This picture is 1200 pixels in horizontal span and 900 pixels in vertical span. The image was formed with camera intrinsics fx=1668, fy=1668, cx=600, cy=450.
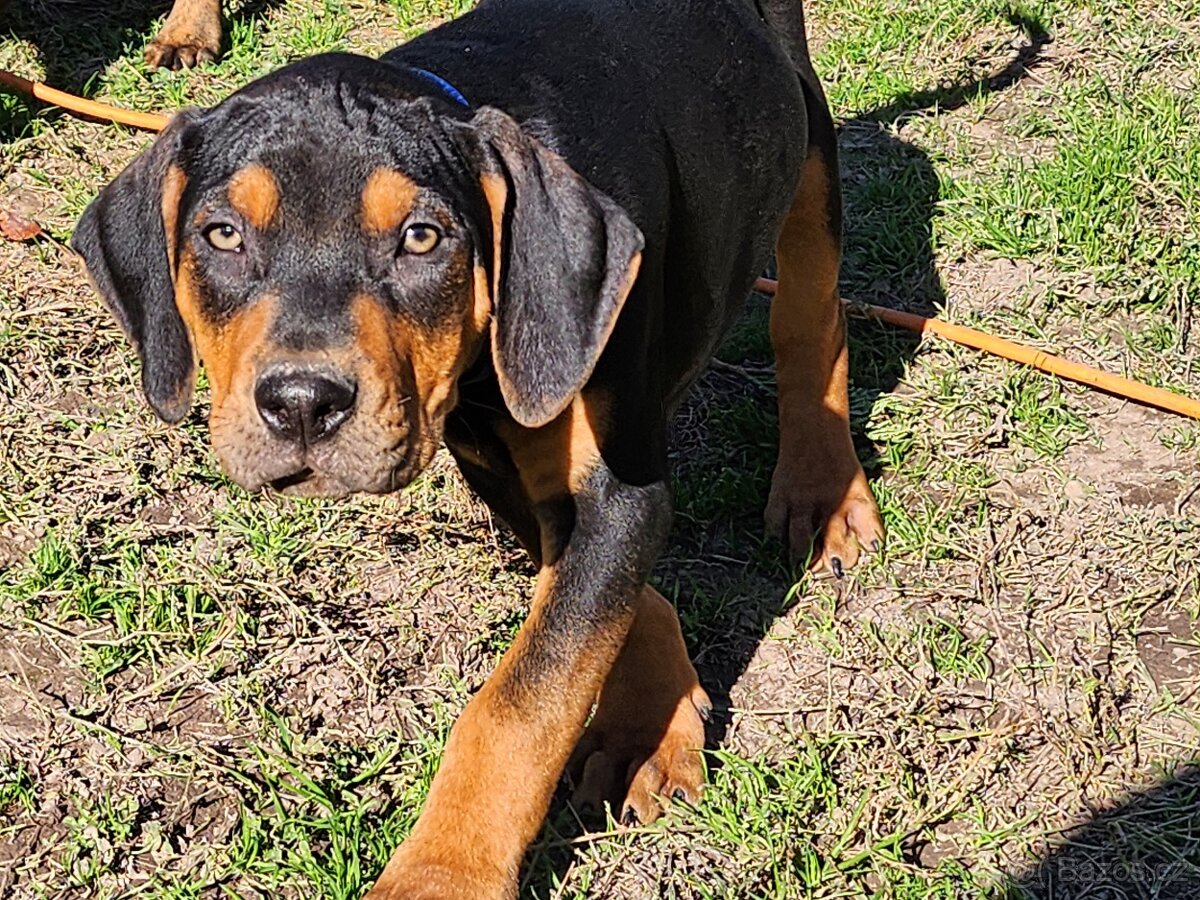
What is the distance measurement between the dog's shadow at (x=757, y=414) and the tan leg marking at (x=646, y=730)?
0.13 m

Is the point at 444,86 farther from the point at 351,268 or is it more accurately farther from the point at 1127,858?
the point at 1127,858

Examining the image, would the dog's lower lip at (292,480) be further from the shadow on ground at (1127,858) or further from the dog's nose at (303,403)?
the shadow on ground at (1127,858)

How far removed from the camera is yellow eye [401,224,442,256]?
3.52 m

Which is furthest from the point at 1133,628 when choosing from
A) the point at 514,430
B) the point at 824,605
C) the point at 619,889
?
the point at 514,430

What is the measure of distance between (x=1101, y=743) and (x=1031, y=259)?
249cm

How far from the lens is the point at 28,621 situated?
4777 mm

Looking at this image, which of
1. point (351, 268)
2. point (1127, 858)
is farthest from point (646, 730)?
point (351, 268)

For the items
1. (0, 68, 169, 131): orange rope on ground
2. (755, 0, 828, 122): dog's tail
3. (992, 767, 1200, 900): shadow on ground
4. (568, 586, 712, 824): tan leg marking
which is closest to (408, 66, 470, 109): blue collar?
(568, 586, 712, 824): tan leg marking

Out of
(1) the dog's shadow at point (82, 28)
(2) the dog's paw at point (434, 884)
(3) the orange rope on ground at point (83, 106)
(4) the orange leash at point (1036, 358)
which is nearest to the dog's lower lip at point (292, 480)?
(2) the dog's paw at point (434, 884)

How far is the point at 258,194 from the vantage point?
349 centimetres

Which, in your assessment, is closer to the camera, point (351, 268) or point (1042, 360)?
point (351, 268)

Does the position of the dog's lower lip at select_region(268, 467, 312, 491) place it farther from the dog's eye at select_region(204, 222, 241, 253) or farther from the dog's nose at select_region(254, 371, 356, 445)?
the dog's eye at select_region(204, 222, 241, 253)

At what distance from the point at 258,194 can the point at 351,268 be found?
0.84 feet

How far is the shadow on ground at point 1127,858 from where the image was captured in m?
4.10
